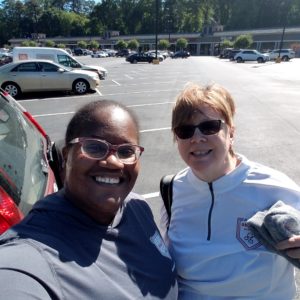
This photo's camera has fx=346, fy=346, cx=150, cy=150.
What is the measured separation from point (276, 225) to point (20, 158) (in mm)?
1685

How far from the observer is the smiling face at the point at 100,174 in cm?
147

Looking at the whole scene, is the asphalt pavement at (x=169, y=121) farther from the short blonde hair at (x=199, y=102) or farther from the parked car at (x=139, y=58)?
the parked car at (x=139, y=58)

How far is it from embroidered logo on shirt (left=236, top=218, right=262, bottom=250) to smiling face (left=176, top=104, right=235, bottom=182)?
10.8 inches

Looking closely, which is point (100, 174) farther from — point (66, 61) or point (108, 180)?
point (66, 61)

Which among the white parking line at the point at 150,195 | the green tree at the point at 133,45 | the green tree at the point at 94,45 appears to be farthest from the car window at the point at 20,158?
the green tree at the point at 94,45

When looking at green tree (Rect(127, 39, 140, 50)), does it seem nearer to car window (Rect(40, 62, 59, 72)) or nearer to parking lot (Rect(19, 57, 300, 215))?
parking lot (Rect(19, 57, 300, 215))

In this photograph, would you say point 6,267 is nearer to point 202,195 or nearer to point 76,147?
point 76,147

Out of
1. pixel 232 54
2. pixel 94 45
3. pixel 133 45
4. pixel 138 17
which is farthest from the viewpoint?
pixel 138 17

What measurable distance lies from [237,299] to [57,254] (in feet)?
3.31

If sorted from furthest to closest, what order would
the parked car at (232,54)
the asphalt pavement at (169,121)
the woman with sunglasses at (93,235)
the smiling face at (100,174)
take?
the parked car at (232,54) < the asphalt pavement at (169,121) < the smiling face at (100,174) < the woman with sunglasses at (93,235)

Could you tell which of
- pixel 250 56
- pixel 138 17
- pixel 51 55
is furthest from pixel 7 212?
pixel 138 17

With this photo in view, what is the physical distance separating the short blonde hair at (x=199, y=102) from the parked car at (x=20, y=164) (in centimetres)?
97

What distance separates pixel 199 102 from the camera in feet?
6.14

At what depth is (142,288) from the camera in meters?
1.41
